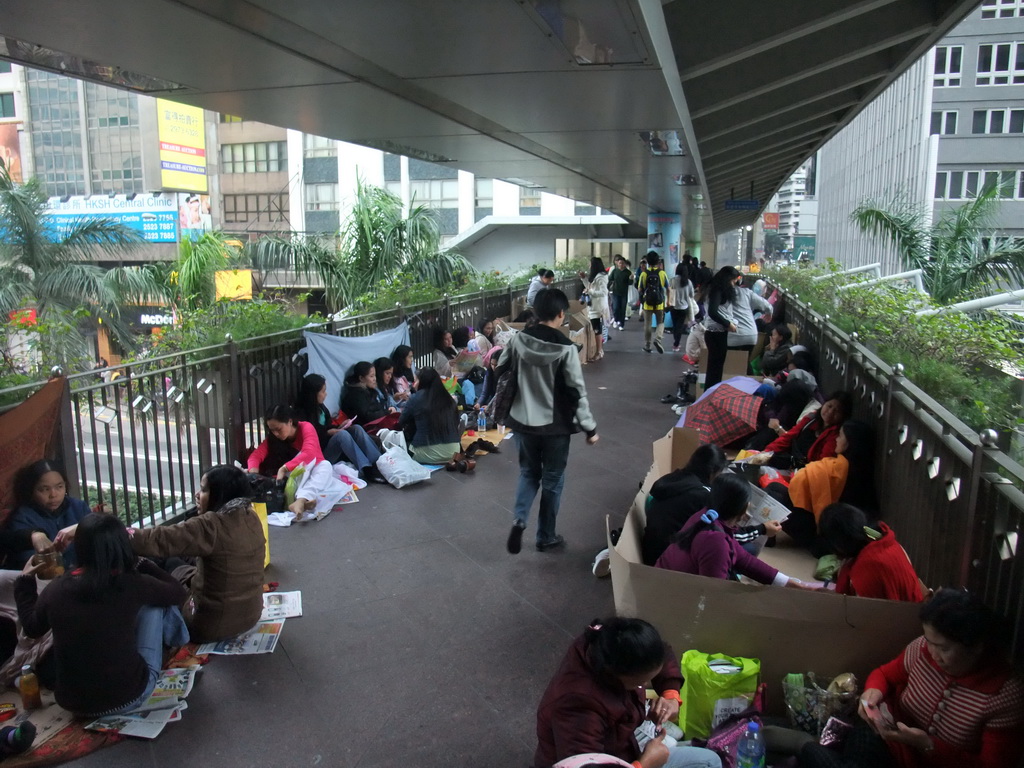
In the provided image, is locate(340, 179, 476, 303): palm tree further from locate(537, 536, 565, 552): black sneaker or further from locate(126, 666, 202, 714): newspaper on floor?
locate(126, 666, 202, 714): newspaper on floor

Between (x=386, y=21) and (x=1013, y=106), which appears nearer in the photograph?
(x=386, y=21)

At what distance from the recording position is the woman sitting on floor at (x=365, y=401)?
305 inches

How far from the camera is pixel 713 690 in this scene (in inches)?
132

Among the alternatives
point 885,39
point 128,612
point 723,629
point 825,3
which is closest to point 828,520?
point 723,629

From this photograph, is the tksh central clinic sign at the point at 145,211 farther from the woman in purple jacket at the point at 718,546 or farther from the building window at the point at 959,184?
the building window at the point at 959,184

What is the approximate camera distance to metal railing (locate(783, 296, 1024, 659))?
293 centimetres

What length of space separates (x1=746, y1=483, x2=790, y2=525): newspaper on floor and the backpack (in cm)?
944

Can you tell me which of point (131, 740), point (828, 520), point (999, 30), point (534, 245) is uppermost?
point (999, 30)

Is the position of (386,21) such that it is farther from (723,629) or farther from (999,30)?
(999,30)

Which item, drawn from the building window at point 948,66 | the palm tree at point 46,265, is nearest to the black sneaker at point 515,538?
the palm tree at point 46,265

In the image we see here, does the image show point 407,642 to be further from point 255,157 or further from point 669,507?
point 255,157

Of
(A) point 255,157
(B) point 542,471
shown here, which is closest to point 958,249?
(B) point 542,471

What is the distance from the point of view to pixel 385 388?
330 inches

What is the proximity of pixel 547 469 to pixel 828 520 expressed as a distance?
212 centimetres
